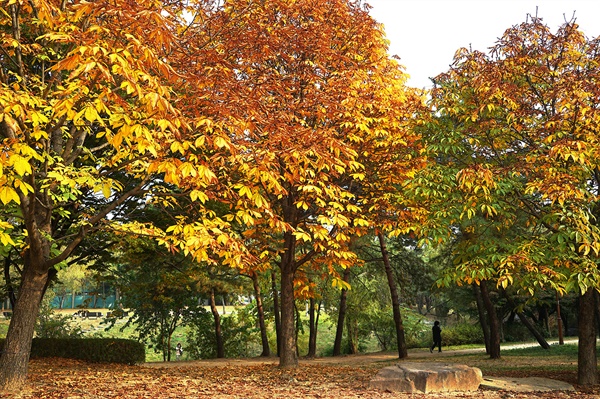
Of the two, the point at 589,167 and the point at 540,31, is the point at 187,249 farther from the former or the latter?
the point at 540,31

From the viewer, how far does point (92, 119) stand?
511cm

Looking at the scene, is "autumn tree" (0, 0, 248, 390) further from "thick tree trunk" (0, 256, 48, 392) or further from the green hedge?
the green hedge

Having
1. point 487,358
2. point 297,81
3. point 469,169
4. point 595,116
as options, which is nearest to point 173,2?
point 297,81

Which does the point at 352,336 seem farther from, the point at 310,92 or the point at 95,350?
the point at 310,92

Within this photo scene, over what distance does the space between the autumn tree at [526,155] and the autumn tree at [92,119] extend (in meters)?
4.59

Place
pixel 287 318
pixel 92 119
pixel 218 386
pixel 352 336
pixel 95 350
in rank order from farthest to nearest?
pixel 352 336, pixel 95 350, pixel 287 318, pixel 218 386, pixel 92 119

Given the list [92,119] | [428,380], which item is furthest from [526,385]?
[92,119]

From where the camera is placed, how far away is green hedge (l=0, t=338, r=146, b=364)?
17.5 meters

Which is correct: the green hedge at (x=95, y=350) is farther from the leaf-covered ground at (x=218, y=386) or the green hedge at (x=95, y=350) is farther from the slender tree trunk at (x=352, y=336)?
the slender tree trunk at (x=352, y=336)

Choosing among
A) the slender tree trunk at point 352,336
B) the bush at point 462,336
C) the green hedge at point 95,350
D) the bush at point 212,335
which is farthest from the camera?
the bush at point 462,336

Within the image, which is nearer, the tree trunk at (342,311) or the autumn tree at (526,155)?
the autumn tree at (526,155)

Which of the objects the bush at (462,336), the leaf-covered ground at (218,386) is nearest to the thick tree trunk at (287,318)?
the leaf-covered ground at (218,386)

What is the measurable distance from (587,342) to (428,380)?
140 inches

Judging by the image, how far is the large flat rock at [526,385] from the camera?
10141 millimetres
